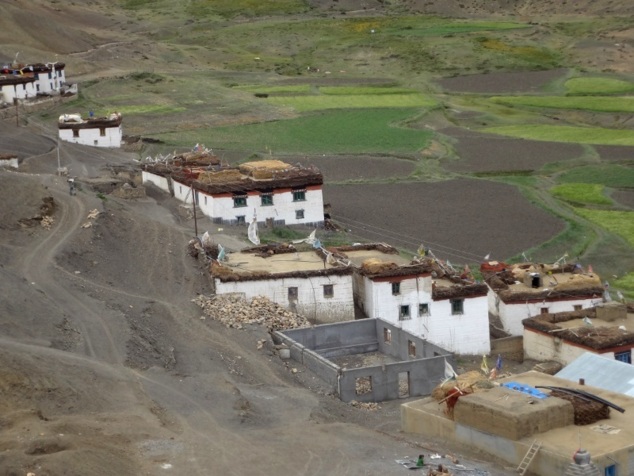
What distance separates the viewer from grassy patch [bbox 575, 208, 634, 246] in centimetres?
8157

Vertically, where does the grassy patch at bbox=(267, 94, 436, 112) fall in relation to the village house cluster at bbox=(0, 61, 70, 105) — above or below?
below

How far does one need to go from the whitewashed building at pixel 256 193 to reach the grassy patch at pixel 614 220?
1624 cm

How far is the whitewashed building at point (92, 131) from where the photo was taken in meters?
95.3

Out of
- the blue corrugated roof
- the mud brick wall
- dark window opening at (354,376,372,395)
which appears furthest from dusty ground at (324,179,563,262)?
the blue corrugated roof

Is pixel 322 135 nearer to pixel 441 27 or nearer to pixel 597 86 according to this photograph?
pixel 597 86

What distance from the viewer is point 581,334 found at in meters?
55.3

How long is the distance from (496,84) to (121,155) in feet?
208

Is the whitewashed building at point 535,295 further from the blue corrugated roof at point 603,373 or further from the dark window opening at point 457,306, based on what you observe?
the blue corrugated roof at point 603,373

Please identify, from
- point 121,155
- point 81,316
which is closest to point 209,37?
point 121,155

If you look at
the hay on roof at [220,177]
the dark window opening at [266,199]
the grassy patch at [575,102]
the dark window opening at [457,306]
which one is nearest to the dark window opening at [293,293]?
the dark window opening at [457,306]

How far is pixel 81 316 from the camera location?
163 ft

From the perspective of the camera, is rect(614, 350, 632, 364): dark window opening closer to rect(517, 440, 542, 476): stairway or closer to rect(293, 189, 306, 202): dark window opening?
rect(517, 440, 542, 476): stairway

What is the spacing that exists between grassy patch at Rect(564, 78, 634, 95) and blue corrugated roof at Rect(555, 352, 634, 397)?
97.0 m

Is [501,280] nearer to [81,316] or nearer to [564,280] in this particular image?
[564,280]
